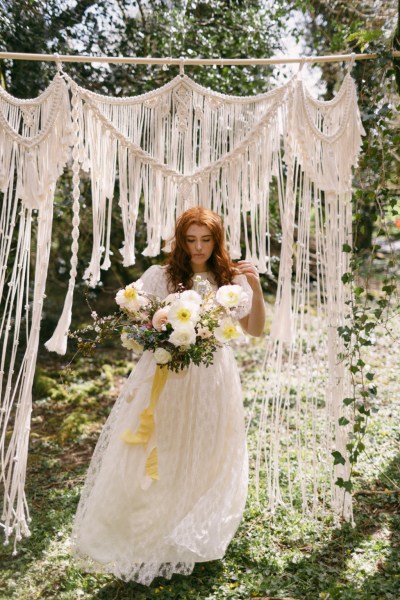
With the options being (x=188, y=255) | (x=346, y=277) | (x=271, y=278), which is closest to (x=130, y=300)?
(x=188, y=255)

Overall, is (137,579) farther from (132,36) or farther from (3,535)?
(132,36)

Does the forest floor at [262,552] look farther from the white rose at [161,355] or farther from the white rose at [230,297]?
the white rose at [230,297]

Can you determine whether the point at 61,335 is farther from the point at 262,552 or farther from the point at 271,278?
the point at 271,278

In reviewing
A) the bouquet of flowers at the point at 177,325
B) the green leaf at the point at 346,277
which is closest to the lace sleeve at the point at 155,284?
the bouquet of flowers at the point at 177,325

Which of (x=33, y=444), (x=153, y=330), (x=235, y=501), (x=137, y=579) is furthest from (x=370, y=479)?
(x=33, y=444)

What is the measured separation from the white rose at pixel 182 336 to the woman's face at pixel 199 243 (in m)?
0.51

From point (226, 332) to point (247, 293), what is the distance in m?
0.38

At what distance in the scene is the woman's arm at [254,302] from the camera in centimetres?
247

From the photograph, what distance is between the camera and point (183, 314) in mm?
2023

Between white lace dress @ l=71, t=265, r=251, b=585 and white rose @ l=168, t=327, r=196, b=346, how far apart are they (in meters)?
0.30

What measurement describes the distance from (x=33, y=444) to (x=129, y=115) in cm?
230

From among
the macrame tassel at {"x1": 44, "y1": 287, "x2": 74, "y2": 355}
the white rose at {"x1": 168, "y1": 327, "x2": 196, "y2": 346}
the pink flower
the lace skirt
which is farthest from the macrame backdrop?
the white rose at {"x1": 168, "y1": 327, "x2": 196, "y2": 346}

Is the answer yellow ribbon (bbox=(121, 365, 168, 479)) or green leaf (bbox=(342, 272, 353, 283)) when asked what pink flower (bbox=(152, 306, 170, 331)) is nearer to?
yellow ribbon (bbox=(121, 365, 168, 479))

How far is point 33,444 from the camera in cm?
382
